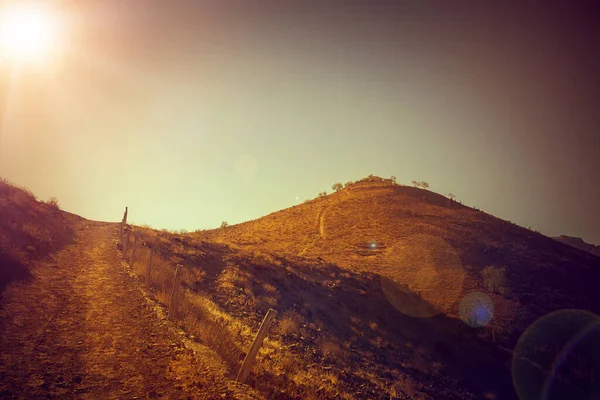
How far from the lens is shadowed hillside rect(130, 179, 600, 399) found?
1341 cm

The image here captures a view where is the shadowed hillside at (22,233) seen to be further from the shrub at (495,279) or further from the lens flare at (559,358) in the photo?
the shrub at (495,279)

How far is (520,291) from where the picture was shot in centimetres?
3300

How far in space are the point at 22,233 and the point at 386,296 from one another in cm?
2642

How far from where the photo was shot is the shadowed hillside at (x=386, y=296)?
13406 mm

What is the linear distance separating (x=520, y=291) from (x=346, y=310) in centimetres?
2008

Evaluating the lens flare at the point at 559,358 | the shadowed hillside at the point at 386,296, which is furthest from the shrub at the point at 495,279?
the lens flare at the point at 559,358

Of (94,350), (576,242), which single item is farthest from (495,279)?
(576,242)

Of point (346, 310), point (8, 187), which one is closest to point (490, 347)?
point (346, 310)

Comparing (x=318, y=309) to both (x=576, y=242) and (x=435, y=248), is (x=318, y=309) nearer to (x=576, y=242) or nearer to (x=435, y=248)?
(x=435, y=248)

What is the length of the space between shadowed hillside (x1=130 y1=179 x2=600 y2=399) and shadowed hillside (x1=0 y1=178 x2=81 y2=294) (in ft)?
21.0

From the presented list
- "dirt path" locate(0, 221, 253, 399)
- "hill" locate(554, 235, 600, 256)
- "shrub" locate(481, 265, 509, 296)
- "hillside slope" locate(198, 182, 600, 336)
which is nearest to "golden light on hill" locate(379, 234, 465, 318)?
"hillside slope" locate(198, 182, 600, 336)

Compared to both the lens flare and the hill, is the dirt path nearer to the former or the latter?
the lens flare

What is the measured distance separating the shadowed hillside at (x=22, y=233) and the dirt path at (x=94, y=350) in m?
0.98

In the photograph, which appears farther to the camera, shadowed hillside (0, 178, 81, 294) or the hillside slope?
the hillside slope
